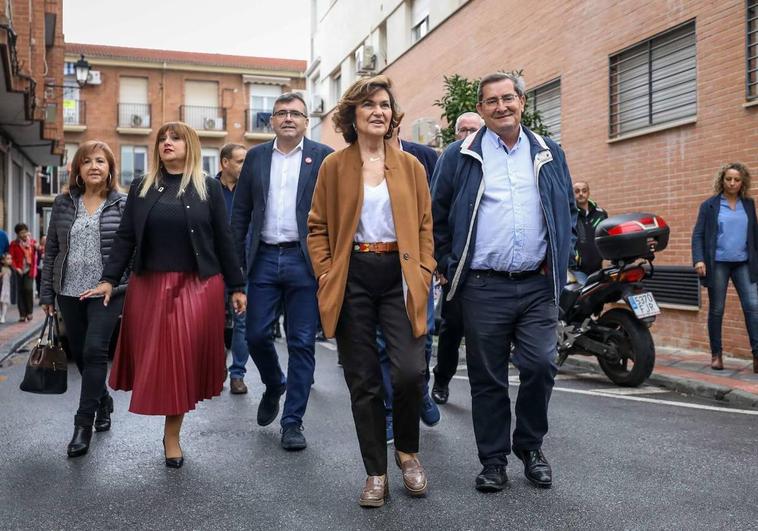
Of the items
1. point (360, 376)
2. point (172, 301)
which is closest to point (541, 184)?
point (360, 376)

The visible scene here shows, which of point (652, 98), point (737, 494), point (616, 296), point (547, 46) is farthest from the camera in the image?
point (547, 46)

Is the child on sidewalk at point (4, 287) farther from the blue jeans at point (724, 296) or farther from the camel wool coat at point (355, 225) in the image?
the camel wool coat at point (355, 225)

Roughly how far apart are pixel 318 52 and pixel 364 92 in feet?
88.5

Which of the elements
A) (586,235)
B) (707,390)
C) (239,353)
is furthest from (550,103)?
(239,353)

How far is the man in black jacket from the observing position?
8.72 m

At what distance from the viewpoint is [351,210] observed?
3.88 metres

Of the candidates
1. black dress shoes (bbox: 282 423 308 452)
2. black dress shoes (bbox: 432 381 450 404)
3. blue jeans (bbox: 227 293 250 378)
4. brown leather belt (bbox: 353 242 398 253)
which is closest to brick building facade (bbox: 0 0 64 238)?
blue jeans (bbox: 227 293 250 378)

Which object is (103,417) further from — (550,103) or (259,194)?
(550,103)

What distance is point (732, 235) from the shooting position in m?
7.85

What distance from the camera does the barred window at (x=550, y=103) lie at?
1307cm

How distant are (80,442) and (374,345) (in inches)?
77.3

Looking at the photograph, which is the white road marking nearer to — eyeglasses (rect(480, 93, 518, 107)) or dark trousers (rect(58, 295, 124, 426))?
eyeglasses (rect(480, 93, 518, 107))

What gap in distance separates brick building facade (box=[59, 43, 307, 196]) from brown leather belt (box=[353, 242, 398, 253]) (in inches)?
1520

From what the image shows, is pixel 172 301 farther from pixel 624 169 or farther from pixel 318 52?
pixel 318 52
